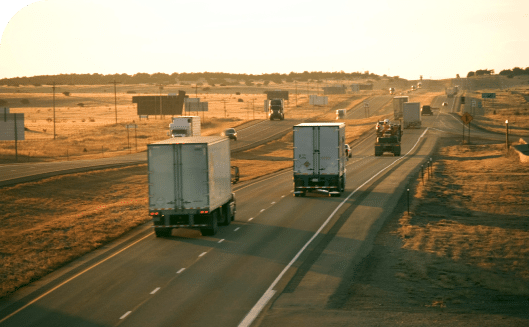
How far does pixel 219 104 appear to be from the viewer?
186 meters

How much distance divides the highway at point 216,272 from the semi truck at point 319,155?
6.82 ft

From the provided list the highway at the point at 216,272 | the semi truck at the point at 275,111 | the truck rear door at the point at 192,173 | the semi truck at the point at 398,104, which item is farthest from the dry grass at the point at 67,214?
the semi truck at the point at 275,111

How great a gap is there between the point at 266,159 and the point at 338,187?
33.1 meters

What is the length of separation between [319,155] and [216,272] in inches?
673

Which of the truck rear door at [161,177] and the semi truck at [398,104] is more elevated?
the semi truck at [398,104]

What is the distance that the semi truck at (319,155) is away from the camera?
1394 inches

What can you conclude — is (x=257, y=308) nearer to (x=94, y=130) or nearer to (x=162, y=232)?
(x=162, y=232)

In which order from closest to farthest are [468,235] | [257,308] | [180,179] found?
[257,308] → [180,179] → [468,235]

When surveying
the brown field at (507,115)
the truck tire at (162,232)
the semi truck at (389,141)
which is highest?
the brown field at (507,115)

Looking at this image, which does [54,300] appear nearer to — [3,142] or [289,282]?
[289,282]

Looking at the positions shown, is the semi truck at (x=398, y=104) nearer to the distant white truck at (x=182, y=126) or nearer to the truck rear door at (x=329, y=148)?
the distant white truck at (x=182, y=126)

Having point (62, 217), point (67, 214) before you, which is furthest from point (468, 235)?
point (67, 214)

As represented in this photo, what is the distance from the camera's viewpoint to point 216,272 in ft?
64.3

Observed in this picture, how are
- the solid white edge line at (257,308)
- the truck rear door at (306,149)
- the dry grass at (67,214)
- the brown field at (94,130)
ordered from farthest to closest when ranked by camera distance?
the brown field at (94,130), the truck rear door at (306,149), the dry grass at (67,214), the solid white edge line at (257,308)
